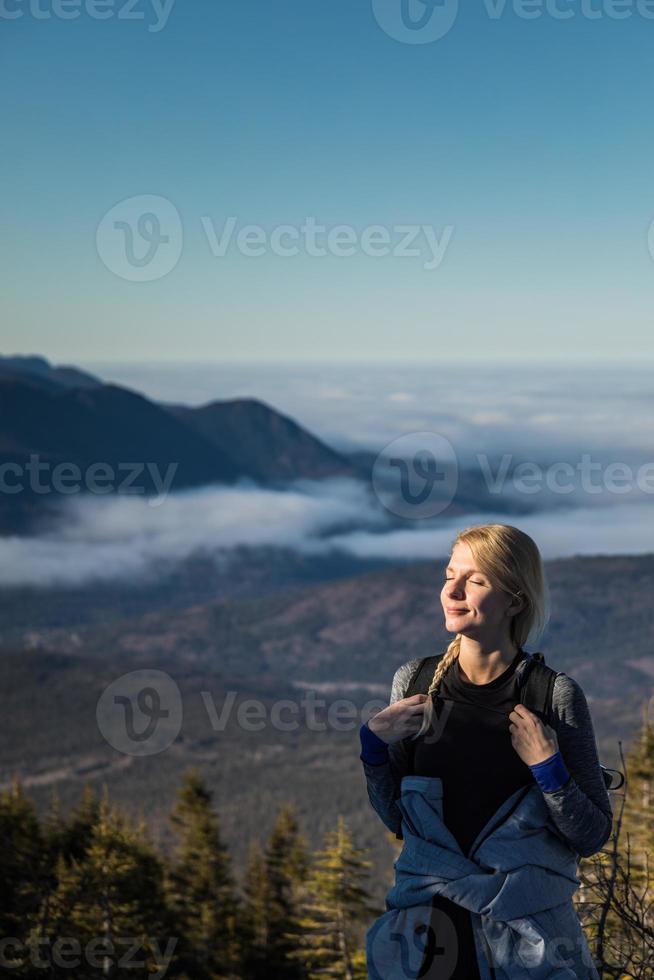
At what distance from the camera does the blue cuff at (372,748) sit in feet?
14.2

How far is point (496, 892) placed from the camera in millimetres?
4145

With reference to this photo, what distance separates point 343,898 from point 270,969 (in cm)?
827

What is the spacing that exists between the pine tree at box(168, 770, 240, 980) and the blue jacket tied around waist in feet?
95.3

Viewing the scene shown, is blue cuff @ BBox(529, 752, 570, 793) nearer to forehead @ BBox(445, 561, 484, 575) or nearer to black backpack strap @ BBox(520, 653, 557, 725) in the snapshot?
black backpack strap @ BBox(520, 653, 557, 725)

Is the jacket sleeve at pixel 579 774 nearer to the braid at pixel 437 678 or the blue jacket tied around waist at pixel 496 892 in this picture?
the blue jacket tied around waist at pixel 496 892

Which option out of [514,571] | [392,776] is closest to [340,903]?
[392,776]

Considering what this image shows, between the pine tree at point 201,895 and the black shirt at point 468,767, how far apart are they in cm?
2913

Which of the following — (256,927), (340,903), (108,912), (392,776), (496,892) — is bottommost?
(256,927)

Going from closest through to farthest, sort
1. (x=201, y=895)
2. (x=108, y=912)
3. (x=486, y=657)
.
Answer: (x=486, y=657), (x=108, y=912), (x=201, y=895)

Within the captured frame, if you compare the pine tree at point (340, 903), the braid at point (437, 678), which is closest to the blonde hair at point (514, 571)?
the braid at point (437, 678)

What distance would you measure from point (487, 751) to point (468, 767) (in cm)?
11

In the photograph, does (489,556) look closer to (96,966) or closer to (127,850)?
(96,966)

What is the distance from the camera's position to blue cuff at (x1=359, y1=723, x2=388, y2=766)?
4336 mm

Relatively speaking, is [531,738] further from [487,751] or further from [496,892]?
[496,892]
